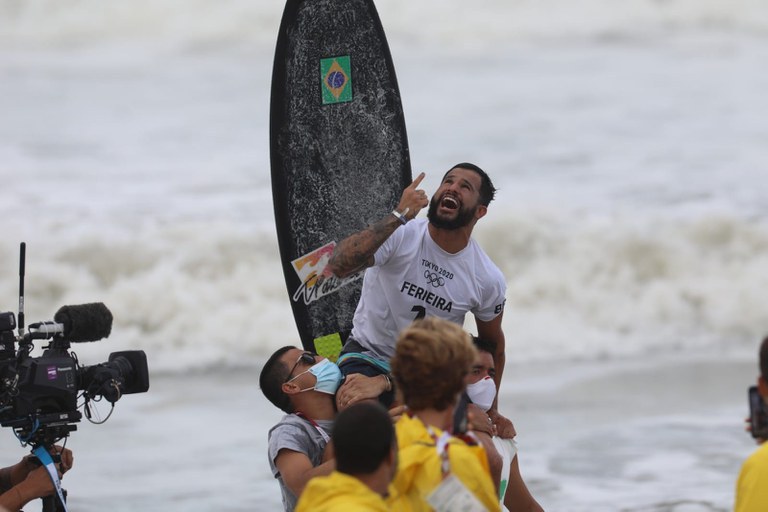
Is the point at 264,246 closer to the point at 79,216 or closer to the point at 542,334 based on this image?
the point at 79,216

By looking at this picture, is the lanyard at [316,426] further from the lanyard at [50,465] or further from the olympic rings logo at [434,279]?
the lanyard at [50,465]

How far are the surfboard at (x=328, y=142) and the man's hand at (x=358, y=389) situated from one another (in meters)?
0.96

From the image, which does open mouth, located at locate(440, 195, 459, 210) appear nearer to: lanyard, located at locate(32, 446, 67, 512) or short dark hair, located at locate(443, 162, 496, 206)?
short dark hair, located at locate(443, 162, 496, 206)

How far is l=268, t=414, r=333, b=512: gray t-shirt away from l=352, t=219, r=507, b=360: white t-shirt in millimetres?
458

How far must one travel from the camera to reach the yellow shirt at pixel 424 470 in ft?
10.9

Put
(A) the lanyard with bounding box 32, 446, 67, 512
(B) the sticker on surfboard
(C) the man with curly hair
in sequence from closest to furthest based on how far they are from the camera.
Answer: (C) the man with curly hair
(A) the lanyard with bounding box 32, 446, 67, 512
(B) the sticker on surfboard

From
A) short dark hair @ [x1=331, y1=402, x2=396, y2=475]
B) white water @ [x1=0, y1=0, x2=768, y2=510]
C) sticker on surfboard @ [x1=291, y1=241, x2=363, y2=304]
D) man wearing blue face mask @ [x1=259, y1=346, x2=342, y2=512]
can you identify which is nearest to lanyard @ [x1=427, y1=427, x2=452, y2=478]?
short dark hair @ [x1=331, y1=402, x2=396, y2=475]

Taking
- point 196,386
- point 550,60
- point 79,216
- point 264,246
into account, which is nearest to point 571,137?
point 550,60

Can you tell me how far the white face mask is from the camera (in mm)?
4566

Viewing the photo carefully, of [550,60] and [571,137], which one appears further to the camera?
[550,60]

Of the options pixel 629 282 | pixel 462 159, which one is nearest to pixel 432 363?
pixel 629 282

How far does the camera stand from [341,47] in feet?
18.6

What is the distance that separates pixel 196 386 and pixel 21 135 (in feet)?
25.4

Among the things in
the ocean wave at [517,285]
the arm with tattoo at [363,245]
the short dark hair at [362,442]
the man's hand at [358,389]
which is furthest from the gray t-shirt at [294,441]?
the ocean wave at [517,285]
